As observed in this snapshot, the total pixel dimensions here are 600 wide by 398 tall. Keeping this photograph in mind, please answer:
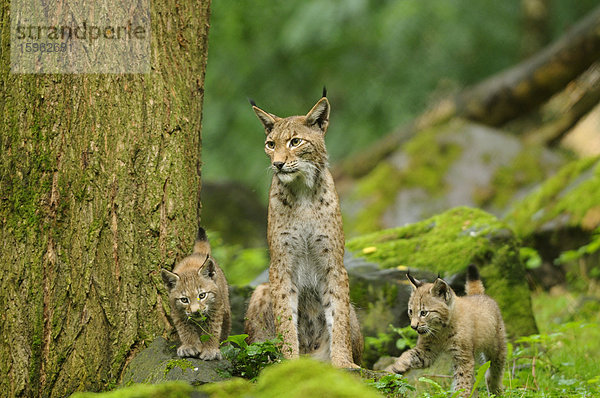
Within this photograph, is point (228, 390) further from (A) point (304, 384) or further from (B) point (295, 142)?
(B) point (295, 142)

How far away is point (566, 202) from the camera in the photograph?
966 cm

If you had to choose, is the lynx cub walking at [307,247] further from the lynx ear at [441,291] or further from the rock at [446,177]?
the rock at [446,177]

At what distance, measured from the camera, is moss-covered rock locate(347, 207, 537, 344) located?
22.5 ft

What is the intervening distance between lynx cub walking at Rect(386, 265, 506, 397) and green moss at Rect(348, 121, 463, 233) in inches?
245

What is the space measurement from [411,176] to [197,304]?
8.20 metres

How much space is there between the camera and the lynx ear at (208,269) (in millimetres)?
5094

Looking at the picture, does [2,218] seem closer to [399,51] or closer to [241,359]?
[241,359]

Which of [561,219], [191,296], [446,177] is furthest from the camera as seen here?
[446,177]

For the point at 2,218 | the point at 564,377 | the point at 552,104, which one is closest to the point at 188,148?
the point at 2,218

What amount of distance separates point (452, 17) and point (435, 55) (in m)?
0.96

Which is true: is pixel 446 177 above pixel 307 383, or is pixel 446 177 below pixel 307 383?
above

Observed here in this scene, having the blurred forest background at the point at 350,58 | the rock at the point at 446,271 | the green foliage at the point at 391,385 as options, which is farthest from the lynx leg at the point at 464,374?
the blurred forest background at the point at 350,58

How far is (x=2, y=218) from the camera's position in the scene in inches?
190

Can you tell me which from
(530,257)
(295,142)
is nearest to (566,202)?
(530,257)
